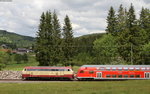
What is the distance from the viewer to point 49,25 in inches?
2630

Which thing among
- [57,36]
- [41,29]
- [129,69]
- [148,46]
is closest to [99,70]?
[129,69]

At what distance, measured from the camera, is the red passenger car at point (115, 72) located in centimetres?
4538

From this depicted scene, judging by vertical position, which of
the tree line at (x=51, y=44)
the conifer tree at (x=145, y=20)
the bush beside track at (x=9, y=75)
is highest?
Result: the conifer tree at (x=145, y=20)

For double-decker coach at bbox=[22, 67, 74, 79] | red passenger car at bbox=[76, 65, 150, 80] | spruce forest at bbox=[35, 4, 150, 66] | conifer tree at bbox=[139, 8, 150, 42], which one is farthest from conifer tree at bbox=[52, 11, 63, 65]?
conifer tree at bbox=[139, 8, 150, 42]

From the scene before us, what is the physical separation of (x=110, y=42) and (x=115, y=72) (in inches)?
1247

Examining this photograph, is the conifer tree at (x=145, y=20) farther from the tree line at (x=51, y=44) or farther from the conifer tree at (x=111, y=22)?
the tree line at (x=51, y=44)

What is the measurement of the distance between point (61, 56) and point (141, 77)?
3005cm

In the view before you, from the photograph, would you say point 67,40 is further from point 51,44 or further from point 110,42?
point 110,42

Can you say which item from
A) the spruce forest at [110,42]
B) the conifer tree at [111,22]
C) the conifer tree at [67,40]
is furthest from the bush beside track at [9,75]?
the conifer tree at [111,22]

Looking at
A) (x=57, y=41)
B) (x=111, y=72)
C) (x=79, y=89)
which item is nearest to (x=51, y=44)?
(x=57, y=41)

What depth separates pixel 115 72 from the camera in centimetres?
4572

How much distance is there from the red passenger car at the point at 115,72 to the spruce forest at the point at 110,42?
48.1 ft

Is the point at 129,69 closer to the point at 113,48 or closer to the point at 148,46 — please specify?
the point at 148,46

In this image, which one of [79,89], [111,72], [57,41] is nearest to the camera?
[79,89]
